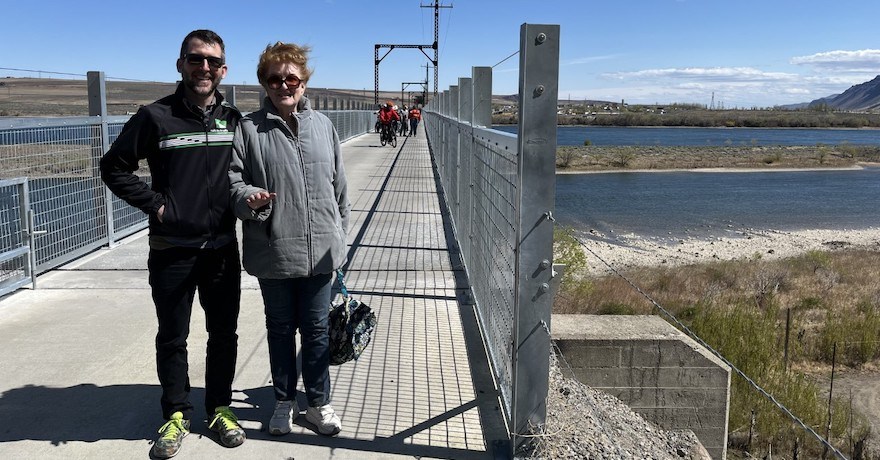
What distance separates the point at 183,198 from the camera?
11.5ft

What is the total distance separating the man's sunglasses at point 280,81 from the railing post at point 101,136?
5160mm

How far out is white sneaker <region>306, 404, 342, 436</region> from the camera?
387cm

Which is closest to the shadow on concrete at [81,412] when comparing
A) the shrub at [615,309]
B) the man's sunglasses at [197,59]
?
the man's sunglasses at [197,59]

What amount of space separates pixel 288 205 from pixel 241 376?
1.52 metres

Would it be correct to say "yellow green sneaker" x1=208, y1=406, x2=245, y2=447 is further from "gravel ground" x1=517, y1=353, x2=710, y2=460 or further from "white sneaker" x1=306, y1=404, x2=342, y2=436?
"gravel ground" x1=517, y1=353, x2=710, y2=460

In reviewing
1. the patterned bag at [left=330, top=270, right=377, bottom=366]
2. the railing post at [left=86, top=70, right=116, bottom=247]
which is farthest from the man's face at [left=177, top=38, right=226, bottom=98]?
the railing post at [left=86, top=70, right=116, bottom=247]

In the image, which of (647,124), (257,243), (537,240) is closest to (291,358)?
(257,243)

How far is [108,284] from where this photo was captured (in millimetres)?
6738

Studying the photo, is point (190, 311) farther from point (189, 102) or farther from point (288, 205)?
point (189, 102)

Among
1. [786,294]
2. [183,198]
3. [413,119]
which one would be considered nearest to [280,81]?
[183,198]

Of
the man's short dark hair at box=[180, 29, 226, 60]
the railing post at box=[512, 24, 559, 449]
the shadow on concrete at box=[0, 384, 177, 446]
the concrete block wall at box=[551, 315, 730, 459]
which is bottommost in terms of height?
the concrete block wall at box=[551, 315, 730, 459]

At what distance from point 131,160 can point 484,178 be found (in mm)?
2525

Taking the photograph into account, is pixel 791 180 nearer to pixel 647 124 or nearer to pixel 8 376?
pixel 8 376

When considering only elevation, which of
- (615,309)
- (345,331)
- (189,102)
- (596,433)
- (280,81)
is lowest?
(615,309)
